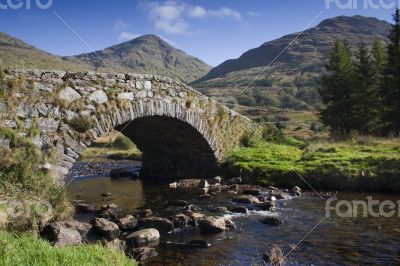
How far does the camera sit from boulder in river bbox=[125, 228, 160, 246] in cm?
1234

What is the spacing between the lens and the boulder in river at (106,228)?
13.4m

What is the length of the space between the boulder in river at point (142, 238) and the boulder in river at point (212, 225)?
174 cm

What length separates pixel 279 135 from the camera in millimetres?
33250

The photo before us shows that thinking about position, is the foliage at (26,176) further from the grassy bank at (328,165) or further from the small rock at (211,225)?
the grassy bank at (328,165)

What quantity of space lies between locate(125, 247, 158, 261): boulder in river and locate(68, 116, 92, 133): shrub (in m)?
6.07

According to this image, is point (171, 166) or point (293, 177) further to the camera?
point (171, 166)

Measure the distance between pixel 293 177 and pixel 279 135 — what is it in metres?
10.7

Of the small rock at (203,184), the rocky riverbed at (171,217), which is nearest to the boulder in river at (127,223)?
the rocky riverbed at (171,217)

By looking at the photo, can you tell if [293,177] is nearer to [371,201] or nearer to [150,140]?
[371,201]

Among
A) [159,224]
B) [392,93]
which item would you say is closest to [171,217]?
[159,224]

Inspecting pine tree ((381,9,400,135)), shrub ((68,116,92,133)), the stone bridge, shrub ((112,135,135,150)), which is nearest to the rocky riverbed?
the stone bridge

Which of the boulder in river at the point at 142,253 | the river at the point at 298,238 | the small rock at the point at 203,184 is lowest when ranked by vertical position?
the river at the point at 298,238

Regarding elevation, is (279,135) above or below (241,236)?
above

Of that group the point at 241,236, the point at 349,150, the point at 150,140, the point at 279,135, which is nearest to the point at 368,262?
the point at 241,236
